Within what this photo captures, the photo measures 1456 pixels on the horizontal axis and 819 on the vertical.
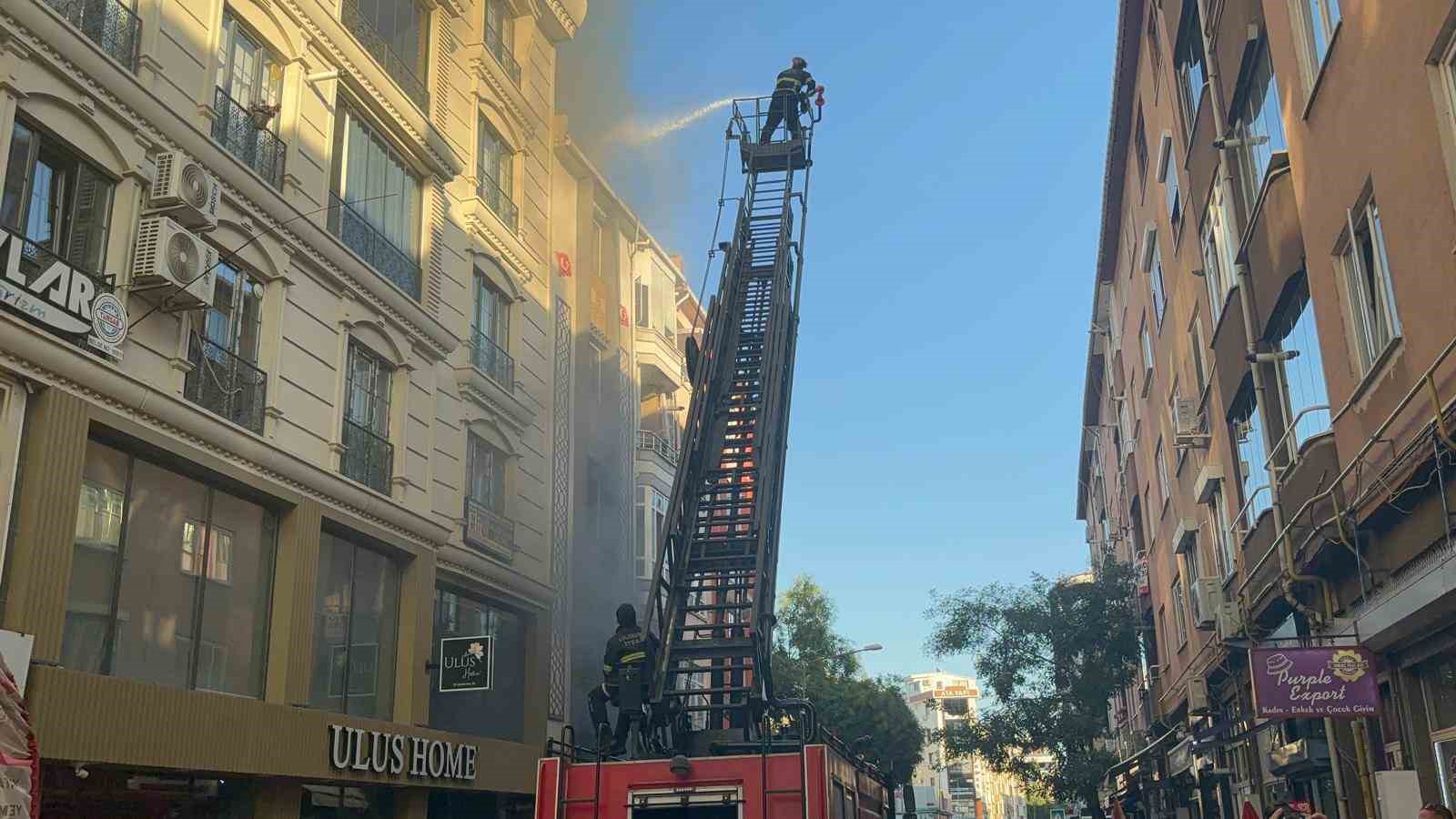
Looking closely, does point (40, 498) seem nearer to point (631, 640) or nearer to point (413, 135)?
point (631, 640)

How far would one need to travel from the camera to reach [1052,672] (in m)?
30.2

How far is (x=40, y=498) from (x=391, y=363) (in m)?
7.46

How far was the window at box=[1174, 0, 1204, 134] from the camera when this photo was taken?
18.2 m

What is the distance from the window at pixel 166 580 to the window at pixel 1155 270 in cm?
1692

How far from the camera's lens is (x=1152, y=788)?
24.1 metres

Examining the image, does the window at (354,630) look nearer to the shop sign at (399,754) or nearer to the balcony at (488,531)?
the shop sign at (399,754)

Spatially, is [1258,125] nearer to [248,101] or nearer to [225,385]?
[248,101]

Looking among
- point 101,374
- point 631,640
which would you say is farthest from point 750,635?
point 101,374

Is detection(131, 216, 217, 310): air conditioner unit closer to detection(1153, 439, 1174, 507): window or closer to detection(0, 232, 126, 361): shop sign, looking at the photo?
detection(0, 232, 126, 361): shop sign

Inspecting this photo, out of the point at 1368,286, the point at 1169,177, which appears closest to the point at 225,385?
the point at 1368,286

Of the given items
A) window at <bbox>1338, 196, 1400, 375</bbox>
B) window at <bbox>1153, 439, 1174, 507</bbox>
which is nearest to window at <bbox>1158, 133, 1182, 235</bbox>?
window at <bbox>1153, 439, 1174, 507</bbox>

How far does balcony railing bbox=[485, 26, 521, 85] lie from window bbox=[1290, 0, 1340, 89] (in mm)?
14948

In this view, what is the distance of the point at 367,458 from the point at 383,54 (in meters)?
6.49

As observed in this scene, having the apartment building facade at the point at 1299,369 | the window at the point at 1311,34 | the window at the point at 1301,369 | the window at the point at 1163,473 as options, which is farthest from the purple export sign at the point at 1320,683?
the window at the point at 1163,473
